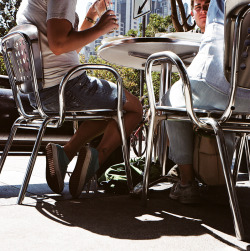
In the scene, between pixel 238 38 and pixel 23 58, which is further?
pixel 23 58

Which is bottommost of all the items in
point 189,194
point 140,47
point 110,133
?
point 189,194

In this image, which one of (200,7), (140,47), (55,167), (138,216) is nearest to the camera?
(138,216)

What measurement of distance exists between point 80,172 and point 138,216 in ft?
1.35

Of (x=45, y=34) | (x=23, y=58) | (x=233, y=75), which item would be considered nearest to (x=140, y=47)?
(x=45, y=34)

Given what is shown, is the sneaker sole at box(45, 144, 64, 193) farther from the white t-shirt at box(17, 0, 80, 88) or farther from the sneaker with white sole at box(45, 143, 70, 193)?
the white t-shirt at box(17, 0, 80, 88)

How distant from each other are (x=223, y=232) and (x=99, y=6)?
1.65m

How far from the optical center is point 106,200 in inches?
87.1

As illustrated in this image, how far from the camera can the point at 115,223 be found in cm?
167

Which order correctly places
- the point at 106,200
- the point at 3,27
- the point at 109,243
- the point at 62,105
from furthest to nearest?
1. the point at 3,27
2. the point at 106,200
3. the point at 62,105
4. the point at 109,243

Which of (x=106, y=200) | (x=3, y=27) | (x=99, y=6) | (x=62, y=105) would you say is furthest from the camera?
(x=3, y=27)

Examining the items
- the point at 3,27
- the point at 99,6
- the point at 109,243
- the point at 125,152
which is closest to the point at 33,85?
the point at 125,152

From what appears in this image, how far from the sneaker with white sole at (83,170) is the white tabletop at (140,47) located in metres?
0.71

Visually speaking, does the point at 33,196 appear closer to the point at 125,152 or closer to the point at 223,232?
the point at 125,152

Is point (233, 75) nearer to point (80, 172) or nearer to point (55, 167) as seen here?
point (80, 172)
